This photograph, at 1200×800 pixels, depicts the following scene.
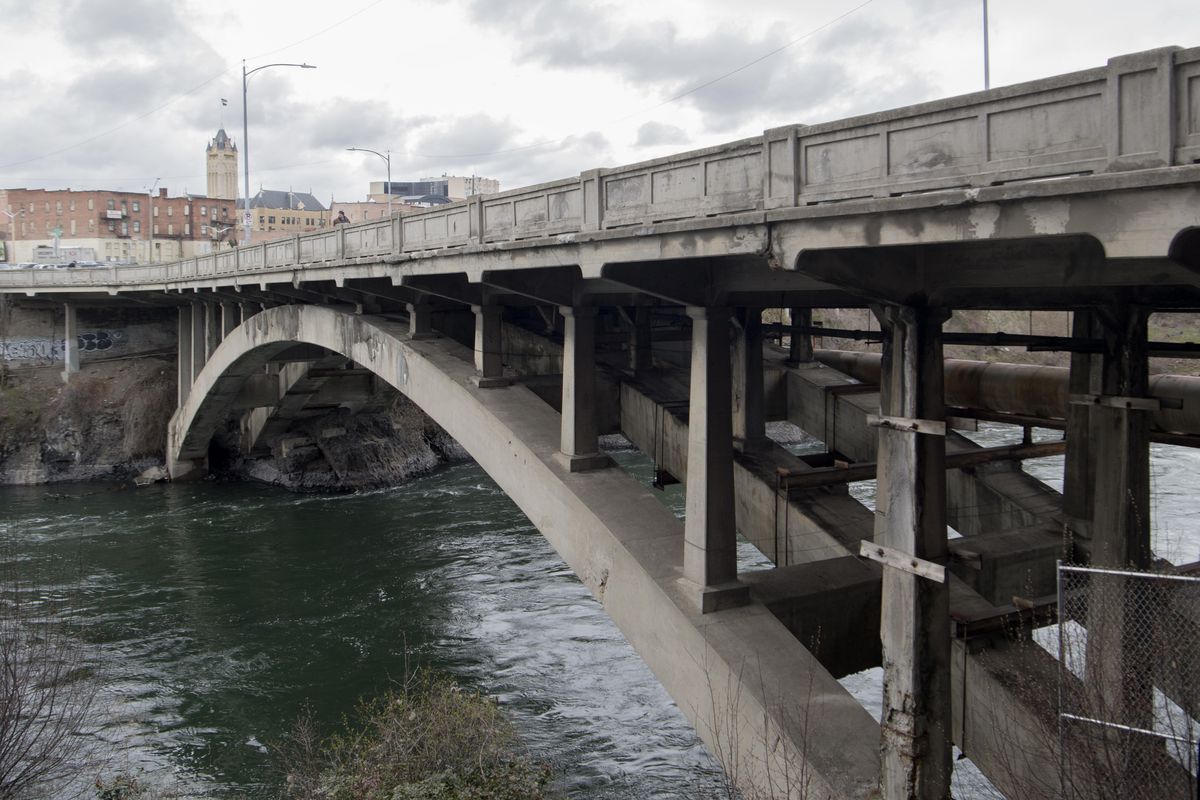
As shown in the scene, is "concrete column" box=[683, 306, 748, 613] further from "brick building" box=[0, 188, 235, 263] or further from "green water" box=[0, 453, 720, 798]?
"brick building" box=[0, 188, 235, 263]

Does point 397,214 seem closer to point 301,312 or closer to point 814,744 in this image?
point 301,312

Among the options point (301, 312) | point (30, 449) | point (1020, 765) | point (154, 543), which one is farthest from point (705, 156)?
point (30, 449)

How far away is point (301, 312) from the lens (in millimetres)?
25062

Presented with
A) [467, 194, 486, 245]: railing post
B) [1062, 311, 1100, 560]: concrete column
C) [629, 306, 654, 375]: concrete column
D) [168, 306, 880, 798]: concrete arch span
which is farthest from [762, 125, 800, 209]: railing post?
[629, 306, 654, 375]: concrete column

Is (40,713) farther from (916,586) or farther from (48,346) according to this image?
(48,346)

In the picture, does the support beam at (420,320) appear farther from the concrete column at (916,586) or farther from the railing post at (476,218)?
the concrete column at (916,586)

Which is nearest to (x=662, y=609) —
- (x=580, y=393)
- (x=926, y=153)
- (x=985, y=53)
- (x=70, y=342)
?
(x=580, y=393)

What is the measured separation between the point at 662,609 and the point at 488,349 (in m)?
7.43

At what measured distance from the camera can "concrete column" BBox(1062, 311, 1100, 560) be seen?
35.2ft

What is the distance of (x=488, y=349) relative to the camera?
679 inches

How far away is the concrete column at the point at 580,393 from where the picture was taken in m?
14.2

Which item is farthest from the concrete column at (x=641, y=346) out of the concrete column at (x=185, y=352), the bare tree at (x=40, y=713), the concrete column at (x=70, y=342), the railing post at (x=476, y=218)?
the concrete column at (x=70, y=342)

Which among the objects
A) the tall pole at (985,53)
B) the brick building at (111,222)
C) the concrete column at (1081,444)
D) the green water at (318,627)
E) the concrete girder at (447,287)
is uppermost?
the brick building at (111,222)

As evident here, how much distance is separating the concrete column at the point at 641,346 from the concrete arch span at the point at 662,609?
7.60ft
